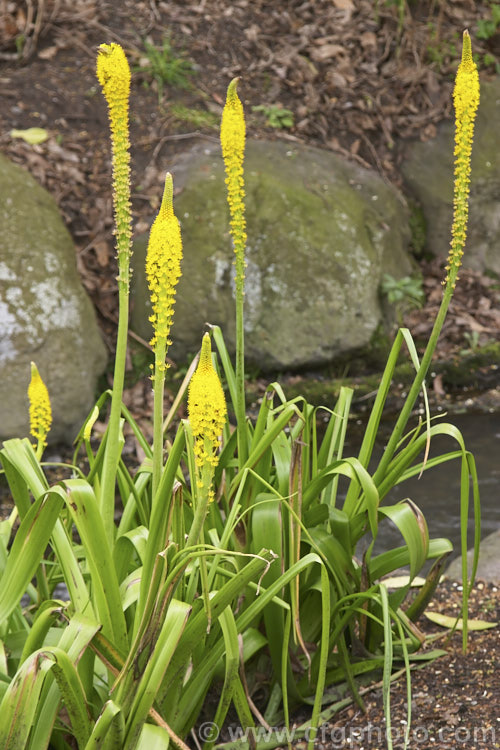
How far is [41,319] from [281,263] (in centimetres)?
150

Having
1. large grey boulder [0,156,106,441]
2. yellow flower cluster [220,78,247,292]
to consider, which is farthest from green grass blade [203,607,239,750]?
large grey boulder [0,156,106,441]

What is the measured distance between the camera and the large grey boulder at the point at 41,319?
4426mm

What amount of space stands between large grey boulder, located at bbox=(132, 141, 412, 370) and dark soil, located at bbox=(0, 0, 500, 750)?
0.32 metres

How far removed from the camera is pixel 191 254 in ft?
16.8

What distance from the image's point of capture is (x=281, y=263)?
5.15 metres

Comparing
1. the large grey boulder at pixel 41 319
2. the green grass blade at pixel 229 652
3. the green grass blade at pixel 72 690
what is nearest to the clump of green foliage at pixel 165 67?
the large grey boulder at pixel 41 319

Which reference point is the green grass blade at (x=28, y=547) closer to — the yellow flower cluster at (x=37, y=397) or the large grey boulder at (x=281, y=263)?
the yellow flower cluster at (x=37, y=397)

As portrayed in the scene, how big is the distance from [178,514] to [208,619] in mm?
258

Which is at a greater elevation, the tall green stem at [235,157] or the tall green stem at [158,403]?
the tall green stem at [235,157]

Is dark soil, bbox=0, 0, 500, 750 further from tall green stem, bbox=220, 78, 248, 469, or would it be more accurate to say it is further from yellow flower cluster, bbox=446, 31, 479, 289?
yellow flower cluster, bbox=446, 31, 479, 289

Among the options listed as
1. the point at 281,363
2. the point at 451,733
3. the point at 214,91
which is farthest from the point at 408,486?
the point at 214,91

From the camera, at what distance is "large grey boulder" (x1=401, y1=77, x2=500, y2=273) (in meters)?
5.97

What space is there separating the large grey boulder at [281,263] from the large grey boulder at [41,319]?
0.45 m

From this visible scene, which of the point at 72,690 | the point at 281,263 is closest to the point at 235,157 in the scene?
the point at 72,690
